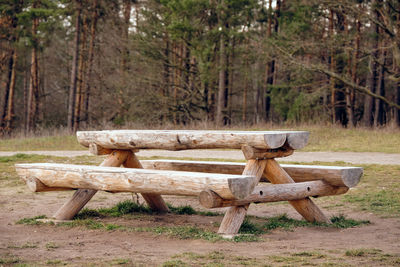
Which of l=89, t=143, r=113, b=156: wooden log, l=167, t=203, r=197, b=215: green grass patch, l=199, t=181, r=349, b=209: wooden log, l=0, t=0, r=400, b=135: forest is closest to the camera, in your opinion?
l=199, t=181, r=349, b=209: wooden log

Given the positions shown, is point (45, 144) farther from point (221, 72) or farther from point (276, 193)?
point (276, 193)

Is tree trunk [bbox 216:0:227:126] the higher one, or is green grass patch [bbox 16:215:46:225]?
tree trunk [bbox 216:0:227:126]

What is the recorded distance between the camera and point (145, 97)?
80.5 ft

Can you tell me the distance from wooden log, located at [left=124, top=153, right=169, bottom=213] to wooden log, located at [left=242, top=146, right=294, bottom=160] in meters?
1.82

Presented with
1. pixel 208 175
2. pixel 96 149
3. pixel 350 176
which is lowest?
pixel 350 176

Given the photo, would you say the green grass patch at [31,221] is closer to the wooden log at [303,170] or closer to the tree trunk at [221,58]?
the wooden log at [303,170]

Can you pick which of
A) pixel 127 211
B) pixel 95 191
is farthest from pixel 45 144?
pixel 95 191

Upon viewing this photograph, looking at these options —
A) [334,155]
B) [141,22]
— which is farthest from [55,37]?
[334,155]

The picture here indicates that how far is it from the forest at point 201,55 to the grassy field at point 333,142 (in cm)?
377

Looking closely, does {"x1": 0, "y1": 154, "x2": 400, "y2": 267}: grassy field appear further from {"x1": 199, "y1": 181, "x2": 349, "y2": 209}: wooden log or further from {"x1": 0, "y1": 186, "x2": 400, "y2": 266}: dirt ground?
{"x1": 199, "y1": 181, "x2": 349, "y2": 209}: wooden log

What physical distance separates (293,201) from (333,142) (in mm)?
10034

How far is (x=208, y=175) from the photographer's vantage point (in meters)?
4.99

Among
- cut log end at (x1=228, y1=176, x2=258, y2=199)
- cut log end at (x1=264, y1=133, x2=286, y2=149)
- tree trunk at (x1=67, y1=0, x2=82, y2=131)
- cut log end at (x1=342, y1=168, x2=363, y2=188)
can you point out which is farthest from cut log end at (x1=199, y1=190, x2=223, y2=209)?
tree trunk at (x1=67, y1=0, x2=82, y2=131)

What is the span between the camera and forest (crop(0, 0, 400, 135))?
74.6 ft
